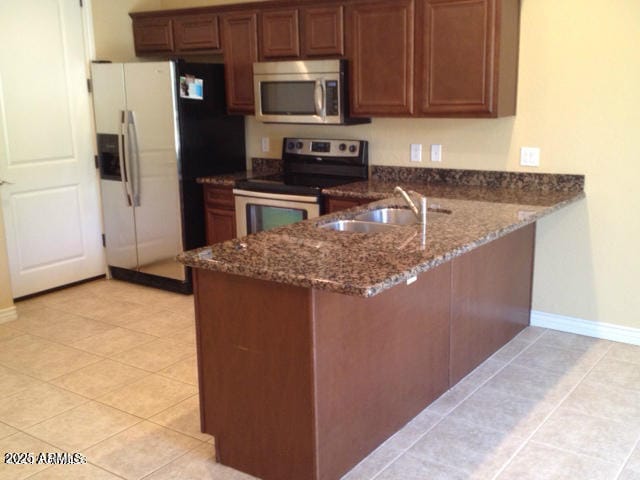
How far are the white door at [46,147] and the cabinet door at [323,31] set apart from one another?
1.88 metres

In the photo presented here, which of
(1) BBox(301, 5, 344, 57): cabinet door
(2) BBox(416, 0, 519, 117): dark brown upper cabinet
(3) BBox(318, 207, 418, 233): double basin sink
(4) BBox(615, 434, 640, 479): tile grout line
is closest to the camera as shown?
(4) BBox(615, 434, 640, 479): tile grout line

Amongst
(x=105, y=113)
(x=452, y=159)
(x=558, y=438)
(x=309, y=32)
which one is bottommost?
(x=558, y=438)

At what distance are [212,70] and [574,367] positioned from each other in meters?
3.24

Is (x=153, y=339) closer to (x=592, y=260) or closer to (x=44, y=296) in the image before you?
(x=44, y=296)

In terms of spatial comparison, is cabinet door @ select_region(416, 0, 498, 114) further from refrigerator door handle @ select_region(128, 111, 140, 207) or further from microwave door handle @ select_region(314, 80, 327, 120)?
refrigerator door handle @ select_region(128, 111, 140, 207)

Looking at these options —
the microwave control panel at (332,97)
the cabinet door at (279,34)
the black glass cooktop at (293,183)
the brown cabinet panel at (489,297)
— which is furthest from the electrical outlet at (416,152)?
the cabinet door at (279,34)

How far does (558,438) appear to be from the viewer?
2801mm

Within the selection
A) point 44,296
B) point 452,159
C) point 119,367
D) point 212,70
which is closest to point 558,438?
point 452,159

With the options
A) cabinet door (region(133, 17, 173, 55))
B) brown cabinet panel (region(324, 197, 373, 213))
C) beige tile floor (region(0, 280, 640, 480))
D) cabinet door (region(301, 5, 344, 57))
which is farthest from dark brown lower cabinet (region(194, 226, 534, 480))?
cabinet door (region(133, 17, 173, 55))

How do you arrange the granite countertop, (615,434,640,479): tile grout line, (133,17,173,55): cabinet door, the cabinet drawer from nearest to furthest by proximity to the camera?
the granite countertop → (615,434,640,479): tile grout line → the cabinet drawer → (133,17,173,55): cabinet door

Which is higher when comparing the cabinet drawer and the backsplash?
the backsplash

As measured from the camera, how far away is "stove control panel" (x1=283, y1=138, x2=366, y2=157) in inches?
182

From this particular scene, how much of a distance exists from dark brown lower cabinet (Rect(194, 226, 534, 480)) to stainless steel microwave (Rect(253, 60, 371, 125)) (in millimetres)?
1754

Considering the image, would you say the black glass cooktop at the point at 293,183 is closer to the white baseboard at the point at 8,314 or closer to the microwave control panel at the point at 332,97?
the microwave control panel at the point at 332,97
